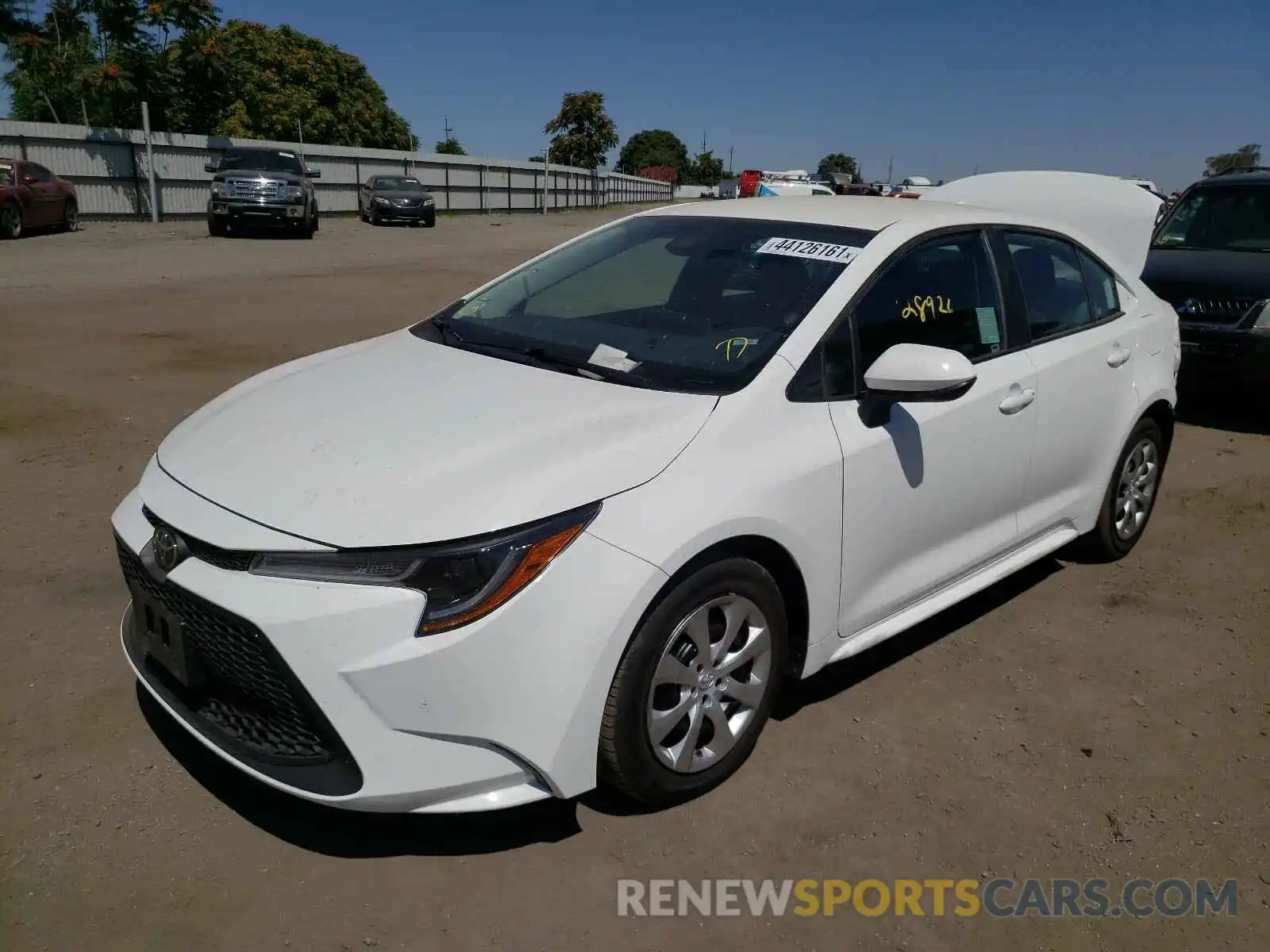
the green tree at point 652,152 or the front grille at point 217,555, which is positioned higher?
the green tree at point 652,152

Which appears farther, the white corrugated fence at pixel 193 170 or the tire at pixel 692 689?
the white corrugated fence at pixel 193 170

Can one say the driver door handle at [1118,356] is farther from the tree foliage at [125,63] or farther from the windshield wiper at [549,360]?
the tree foliage at [125,63]

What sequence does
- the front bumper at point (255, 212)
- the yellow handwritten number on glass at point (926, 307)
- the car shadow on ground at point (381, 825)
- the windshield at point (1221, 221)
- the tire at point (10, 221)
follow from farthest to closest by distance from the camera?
the front bumper at point (255, 212)
the tire at point (10, 221)
the windshield at point (1221, 221)
the yellow handwritten number on glass at point (926, 307)
the car shadow on ground at point (381, 825)

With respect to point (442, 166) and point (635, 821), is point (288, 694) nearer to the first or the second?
point (635, 821)

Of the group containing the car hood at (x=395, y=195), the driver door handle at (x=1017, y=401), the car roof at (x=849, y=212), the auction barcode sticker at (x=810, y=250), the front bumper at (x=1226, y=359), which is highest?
the car hood at (x=395, y=195)

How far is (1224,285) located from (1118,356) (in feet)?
13.0

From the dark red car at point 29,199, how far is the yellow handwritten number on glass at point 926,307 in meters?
20.1

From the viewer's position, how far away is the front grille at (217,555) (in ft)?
7.80

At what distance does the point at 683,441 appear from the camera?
2654mm

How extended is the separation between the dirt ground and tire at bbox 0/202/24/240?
16.8 meters

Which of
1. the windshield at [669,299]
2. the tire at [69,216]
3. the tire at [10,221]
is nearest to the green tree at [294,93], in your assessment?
the tire at [69,216]

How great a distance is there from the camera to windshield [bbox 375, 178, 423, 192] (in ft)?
98.1

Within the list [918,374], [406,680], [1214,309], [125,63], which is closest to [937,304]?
[918,374]

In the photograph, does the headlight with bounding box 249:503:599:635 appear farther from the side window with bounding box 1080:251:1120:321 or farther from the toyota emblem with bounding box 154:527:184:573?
the side window with bounding box 1080:251:1120:321
